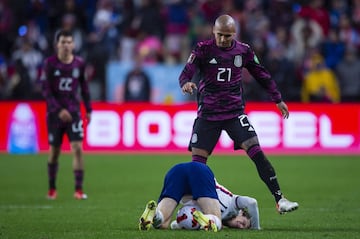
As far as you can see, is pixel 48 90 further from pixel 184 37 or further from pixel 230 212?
pixel 184 37

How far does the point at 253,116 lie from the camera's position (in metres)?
22.4

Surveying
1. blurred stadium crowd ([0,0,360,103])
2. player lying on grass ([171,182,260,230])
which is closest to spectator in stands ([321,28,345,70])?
blurred stadium crowd ([0,0,360,103])

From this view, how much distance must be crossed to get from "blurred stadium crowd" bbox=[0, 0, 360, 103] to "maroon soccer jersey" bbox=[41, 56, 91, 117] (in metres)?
9.42

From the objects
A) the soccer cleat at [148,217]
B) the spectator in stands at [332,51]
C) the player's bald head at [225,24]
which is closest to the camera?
the soccer cleat at [148,217]

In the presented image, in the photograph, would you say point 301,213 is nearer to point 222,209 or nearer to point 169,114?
point 222,209

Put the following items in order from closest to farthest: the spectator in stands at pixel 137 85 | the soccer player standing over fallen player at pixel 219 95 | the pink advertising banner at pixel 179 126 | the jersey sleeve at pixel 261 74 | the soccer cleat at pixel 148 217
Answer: the soccer cleat at pixel 148 217
the soccer player standing over fallen player at pixel 219 95
the jersey sleeve at pixel 261 74
the pink advertising banner at pixel 179 126
the spectator in stands at pixel 137 85

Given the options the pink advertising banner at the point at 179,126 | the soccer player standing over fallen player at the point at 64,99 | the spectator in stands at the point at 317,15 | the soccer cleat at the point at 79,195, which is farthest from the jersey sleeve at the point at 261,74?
the spectator in stands at the point at 317,15

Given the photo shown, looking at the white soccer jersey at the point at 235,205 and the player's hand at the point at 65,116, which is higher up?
the player's hand at the point at 65,116

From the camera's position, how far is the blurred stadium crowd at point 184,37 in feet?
78.4

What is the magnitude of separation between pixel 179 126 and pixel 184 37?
3.60m

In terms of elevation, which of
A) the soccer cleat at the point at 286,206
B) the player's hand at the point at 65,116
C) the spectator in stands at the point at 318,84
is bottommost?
the soccer cleat at the point at 286,206

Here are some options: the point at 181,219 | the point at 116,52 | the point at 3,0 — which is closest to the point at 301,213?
the point at 181,219

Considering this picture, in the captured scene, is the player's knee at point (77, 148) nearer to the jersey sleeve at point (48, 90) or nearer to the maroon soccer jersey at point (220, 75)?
the jersey sleeve at point (48, 90)

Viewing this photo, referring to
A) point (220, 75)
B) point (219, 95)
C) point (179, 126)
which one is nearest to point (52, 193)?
point (219, 95)
